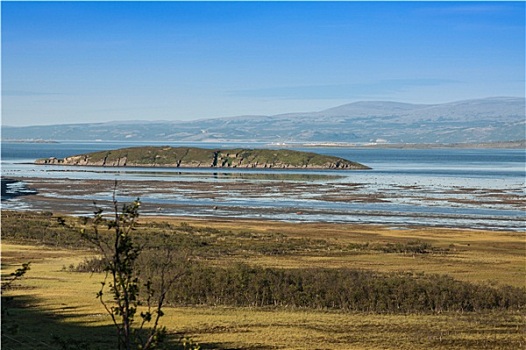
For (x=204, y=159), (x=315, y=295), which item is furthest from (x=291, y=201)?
(x=204, y=159)

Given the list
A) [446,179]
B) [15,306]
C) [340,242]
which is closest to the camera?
[15,306]

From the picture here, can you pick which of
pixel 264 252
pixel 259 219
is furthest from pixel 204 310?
pixel 259 219

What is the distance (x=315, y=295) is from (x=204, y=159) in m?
158

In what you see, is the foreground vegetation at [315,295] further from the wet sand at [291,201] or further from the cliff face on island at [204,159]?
the cliff face on island at [204,159]

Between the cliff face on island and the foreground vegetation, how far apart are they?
13295 centimetres

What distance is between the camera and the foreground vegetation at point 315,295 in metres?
25.9

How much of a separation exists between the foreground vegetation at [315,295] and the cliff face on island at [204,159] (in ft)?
436

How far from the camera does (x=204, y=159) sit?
188125 millimetres

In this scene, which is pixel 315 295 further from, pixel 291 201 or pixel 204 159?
pixel 204 159

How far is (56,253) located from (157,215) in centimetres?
2730

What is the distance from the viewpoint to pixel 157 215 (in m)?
72.1

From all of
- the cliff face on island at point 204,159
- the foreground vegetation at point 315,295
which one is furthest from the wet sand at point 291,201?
the cliff face on island at point 204,159

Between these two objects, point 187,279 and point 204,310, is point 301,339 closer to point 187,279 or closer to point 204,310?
point 204,310

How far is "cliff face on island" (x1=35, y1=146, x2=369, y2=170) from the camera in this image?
182500 millimetres
